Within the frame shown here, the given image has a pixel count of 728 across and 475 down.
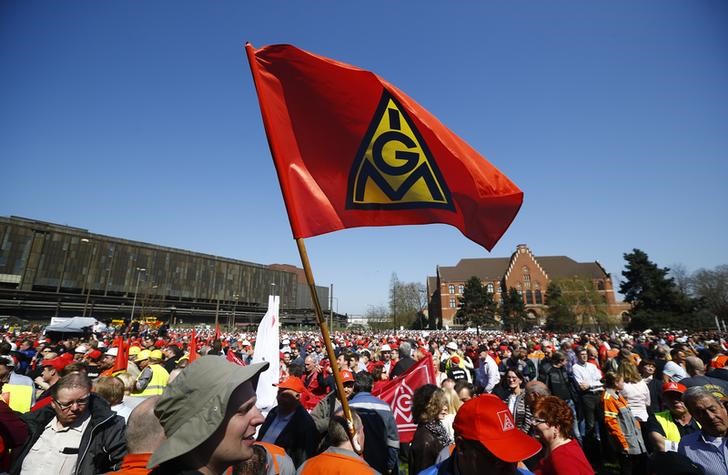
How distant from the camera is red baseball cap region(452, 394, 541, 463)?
7.34ft

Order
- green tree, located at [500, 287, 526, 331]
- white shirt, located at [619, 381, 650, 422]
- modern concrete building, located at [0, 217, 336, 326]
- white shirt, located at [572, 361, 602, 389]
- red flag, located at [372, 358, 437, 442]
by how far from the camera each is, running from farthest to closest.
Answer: green tree, located at [500, 287, 526, 331]
modern concrete building, located at [0, 217, 336, 326]
white shirt, located at [572, 361, 602, 389]
white shirt, located at [619, 381, 650, 422]
red flag, located at [372, 358, 437, 442]

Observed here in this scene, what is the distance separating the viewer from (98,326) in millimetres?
29812

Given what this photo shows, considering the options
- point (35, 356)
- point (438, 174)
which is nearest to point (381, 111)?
point (438, 174)

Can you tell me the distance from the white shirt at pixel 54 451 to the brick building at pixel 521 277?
288ft

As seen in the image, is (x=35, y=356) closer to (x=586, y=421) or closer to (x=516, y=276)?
(x=586, y=421)

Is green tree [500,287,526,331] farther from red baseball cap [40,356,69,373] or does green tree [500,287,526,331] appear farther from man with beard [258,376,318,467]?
man with beard [258,376,318,467]

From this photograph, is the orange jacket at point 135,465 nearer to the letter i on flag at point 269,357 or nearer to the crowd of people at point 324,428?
the crowd of people at point 324,428

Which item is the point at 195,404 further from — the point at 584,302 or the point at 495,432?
the point at 584,302

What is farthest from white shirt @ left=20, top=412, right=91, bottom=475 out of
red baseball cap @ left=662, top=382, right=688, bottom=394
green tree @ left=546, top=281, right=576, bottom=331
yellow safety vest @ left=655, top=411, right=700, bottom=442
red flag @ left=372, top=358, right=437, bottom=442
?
green tree @ left=546, top=281, right=576, bottom=331

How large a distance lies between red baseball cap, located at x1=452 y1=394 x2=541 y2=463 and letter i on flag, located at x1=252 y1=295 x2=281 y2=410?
3.93 metres

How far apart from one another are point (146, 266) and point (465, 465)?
3768 inches

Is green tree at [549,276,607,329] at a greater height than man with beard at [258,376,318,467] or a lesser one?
greater

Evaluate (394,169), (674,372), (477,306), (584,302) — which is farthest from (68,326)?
(584,302)

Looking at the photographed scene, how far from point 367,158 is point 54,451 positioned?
4.35 meters
